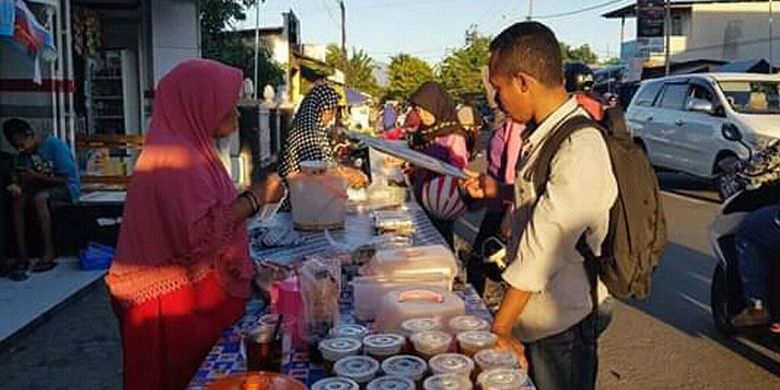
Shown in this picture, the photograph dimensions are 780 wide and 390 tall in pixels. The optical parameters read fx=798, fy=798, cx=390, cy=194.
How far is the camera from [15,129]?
7812 millimetres

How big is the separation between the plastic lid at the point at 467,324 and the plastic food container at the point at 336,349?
318 millimetres

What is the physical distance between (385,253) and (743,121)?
11.0 m

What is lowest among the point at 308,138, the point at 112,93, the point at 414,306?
the point at 414,306

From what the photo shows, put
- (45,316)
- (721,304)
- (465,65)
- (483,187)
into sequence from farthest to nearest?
(465,65)
(45,316)
(721,304)
(483,187)

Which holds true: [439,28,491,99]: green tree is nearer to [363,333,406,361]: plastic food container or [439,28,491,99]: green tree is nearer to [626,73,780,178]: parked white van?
[626,73,780,178]: parked white van

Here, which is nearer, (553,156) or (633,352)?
(553,156)

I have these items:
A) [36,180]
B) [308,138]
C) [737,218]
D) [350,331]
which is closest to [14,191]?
[36,180]

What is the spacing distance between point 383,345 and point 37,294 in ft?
18.4

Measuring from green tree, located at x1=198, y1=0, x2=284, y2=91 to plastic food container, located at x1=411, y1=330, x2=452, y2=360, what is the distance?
587 inches

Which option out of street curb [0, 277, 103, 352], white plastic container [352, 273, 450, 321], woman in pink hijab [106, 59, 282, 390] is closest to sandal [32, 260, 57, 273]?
street curb [0, 277, 103, 352]

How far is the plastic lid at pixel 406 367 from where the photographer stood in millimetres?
2075

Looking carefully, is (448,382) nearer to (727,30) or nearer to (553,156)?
(553,156)

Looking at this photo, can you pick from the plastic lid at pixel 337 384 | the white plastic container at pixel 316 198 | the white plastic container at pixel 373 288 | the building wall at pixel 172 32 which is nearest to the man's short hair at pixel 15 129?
the white plastic container at pixel 316 198

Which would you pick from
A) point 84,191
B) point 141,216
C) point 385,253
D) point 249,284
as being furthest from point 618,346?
point 84,191
